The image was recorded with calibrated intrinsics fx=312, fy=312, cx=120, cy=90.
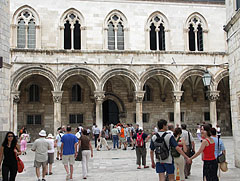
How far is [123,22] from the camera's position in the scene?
2231cm

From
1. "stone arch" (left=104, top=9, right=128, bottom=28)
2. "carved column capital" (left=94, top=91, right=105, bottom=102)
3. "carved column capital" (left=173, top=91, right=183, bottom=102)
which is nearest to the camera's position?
"carved column capital" (left=94, top=91, right=105, bottom=102)

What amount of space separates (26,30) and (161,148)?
17.0 meters

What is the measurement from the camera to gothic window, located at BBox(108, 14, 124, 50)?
22.1 m

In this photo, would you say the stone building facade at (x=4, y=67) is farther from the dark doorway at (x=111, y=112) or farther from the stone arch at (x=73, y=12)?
the dark doorway at (x=111, y=112)

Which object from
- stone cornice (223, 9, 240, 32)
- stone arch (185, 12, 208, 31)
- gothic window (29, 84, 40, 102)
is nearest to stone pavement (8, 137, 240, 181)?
stone cornice (223, 9, 240, 32)

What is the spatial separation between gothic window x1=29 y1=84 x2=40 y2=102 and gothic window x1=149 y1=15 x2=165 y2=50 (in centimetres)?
916

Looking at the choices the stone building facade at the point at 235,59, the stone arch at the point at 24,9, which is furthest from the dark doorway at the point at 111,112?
the stone building facade at the point at 235,59

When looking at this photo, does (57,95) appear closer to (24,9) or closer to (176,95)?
(24,9)

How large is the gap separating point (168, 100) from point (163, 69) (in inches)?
146

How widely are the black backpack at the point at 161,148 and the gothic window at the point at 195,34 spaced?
1705cm

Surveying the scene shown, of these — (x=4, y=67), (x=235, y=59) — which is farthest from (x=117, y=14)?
(x=4, y=67)

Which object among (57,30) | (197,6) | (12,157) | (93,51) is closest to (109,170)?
(12,157)

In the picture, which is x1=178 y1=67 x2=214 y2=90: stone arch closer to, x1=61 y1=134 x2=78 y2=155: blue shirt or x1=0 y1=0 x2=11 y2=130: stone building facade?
x1=0 y1=0 x2=11 y2=130: stone building facade

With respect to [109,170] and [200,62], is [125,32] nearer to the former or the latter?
[200,62]
